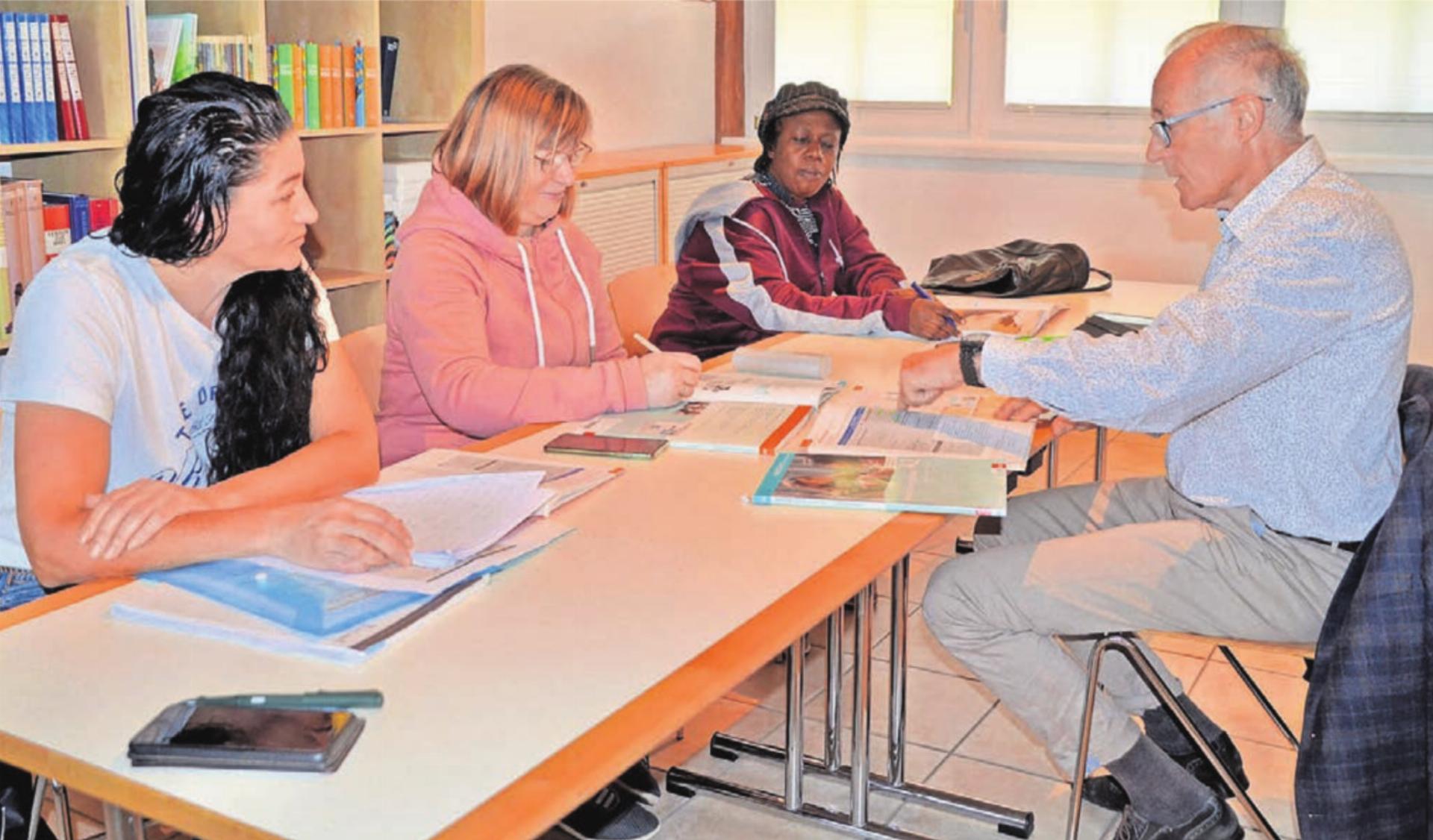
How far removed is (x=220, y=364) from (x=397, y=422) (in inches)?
22.0

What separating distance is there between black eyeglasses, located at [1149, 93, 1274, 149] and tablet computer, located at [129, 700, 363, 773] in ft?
5.06

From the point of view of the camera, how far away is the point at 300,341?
6.68 ft

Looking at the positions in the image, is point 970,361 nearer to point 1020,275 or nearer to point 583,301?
point 583,301

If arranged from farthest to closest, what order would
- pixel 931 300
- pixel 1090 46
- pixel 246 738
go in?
pixel 1090 46 → pixel 931 300 → pixel 246 738

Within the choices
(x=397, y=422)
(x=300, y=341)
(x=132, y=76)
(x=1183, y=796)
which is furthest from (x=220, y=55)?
(x=1183, y=796)

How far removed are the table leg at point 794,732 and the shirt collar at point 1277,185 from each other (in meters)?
0.93

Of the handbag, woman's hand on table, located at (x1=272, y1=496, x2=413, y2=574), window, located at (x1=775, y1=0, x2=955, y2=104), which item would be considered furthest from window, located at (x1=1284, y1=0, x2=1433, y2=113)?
woman's hand on table, located at (x1=272, y1=496, x2=413, y2=574)

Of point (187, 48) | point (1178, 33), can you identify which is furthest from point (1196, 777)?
point (1178, 33)

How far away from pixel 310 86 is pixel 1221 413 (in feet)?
8.32

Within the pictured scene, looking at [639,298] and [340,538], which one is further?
[639,298]

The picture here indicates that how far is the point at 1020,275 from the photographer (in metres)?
3.56

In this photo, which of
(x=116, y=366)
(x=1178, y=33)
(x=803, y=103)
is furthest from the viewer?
(x=1178, y=33)

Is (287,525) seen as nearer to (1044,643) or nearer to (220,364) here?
(220,364)

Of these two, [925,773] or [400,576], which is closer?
[400,576]
